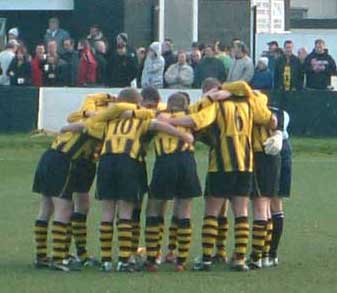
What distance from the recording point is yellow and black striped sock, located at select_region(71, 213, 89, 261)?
16.2 meters

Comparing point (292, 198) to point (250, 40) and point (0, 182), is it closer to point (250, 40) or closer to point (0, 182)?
point (0, 182)

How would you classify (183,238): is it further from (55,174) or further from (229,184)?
(55,174)

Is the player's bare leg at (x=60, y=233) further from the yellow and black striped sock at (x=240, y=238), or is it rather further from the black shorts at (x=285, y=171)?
the black shorts at (x=285, y=171)

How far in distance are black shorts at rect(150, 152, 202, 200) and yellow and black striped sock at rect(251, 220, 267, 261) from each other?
730 millimetres

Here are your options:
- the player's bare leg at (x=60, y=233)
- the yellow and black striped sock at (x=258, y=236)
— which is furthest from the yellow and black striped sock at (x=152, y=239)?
the yellow and black striped sock at (x=258, y=236)

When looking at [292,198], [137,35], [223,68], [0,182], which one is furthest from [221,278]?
[137,35]

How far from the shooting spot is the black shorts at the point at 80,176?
626 inches

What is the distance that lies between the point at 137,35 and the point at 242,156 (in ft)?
85.0

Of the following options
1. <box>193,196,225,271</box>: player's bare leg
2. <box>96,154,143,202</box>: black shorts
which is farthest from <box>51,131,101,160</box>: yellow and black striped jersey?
<box>193,196,225,271</box>: player's bare leg

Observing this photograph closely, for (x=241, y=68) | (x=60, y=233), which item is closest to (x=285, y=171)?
(x=60, y=233)

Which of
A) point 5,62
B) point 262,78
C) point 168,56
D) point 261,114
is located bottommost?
point 262,78

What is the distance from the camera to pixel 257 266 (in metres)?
16.1

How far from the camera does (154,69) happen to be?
33.5 metres

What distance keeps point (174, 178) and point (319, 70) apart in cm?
1848
